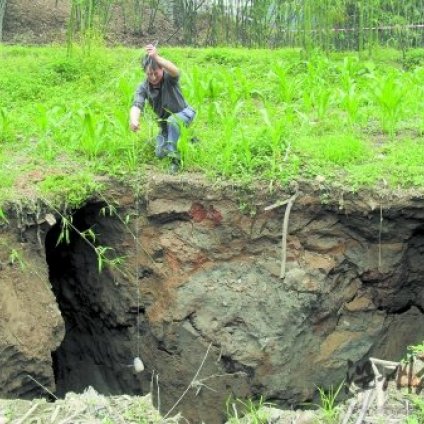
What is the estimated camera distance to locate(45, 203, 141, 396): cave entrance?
6308 millimetres

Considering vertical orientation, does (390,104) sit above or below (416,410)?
above

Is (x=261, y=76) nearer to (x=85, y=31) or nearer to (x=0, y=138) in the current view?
(x=85, y=31)

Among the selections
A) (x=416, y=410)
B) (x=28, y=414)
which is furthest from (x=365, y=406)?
(x=28, y=414)

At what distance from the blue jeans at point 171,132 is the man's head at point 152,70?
315mm

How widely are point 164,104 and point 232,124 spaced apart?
0.63m

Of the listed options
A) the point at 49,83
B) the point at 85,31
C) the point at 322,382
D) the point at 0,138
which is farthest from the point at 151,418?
the point at 85,31

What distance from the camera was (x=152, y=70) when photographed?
5.91m

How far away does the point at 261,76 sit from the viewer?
30.0ft

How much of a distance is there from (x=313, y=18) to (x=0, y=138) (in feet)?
14.3

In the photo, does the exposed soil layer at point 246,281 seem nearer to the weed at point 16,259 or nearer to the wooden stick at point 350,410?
the weed at point 16,259

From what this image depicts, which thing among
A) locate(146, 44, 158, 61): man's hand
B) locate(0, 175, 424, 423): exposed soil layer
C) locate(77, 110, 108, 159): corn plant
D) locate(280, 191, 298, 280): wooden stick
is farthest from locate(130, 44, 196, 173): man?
locate(280, 191, 298, 280): wooden stick

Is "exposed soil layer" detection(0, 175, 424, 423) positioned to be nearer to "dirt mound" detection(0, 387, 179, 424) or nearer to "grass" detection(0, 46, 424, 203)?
"grass" detection(0, 46, 424, 203)

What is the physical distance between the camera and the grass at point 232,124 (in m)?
6.18

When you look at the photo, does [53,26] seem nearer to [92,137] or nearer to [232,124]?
[92,137]
